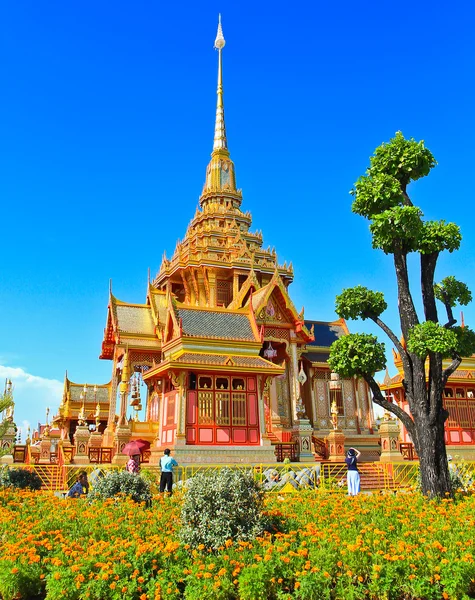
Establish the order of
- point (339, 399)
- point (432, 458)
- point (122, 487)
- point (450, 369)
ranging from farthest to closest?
1. point (339, 399)
2. point (450, 369)
3. point (432, 458)
4. point (122, 487)

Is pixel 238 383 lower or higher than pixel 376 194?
lower

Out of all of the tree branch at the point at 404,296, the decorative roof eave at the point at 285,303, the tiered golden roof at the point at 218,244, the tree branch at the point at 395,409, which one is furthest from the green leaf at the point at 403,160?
the tiered golden roof at the point at 218,244

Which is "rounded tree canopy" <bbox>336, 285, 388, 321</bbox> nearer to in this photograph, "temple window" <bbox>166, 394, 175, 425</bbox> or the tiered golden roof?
"temple window" <bbox>166, 394, 175, 425</bbox>

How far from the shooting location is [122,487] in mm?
12281

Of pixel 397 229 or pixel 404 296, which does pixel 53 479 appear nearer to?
pixel 404 296

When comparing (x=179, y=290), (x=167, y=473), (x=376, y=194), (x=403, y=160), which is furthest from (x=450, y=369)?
(x=179, y=290)

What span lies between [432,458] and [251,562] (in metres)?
6.85

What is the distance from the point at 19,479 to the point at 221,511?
35.9ft

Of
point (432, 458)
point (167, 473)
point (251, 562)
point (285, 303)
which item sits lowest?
point (251, 562)

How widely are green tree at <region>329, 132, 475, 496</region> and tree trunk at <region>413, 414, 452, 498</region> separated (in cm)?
2

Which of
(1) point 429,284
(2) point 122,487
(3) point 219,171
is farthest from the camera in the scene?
(3) point 219,171

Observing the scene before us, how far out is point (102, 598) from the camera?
21.0 ft

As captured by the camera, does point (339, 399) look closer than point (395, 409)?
No

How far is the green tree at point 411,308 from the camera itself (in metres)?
12.7
